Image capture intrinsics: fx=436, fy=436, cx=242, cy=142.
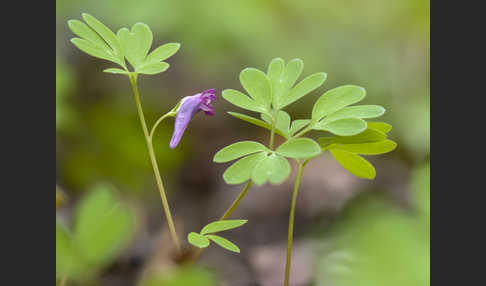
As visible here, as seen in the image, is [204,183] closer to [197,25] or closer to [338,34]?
[197,25]

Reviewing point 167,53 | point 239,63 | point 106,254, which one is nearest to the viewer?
point 106,254

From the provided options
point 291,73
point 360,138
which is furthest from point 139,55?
point 360,138

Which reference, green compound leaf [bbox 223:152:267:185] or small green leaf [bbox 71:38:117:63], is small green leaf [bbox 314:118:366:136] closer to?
green compound leaf [bbox 223:152:267:185]

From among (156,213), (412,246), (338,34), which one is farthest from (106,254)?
(338,34)

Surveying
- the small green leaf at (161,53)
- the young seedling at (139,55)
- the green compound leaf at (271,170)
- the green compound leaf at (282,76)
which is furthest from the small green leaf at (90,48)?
the green compound leaf at (271,170)

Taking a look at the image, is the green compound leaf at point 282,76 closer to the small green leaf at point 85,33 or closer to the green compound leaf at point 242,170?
the green compound leaf at point 242,170
